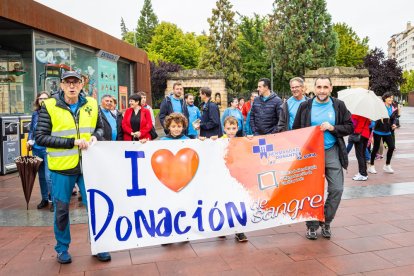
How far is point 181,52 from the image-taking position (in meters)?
59.7

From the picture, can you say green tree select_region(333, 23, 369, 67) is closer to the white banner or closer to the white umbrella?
the white umbrella

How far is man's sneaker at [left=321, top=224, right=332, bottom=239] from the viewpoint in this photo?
16.2 ft

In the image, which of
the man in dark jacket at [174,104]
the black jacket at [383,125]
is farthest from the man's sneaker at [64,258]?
the black jacket at [383,125]

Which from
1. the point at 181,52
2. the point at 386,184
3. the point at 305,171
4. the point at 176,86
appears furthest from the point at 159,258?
the point at 181,52

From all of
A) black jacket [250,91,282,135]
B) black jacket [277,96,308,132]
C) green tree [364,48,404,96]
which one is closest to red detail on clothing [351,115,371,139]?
black jacket [250,91,282,135]

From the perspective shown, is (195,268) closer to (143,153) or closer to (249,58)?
(143,153)

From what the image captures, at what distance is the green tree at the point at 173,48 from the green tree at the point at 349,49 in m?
20.6

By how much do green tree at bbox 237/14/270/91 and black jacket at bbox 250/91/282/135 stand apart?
142 feet

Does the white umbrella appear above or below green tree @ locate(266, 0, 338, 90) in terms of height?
below

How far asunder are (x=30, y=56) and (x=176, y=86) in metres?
6.44

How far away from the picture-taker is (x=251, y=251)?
4516 millimetres

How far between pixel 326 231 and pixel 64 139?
322cm

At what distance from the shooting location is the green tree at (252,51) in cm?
5066

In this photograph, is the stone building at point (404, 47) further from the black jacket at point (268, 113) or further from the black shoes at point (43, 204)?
the black shoes at point (43, 204)
